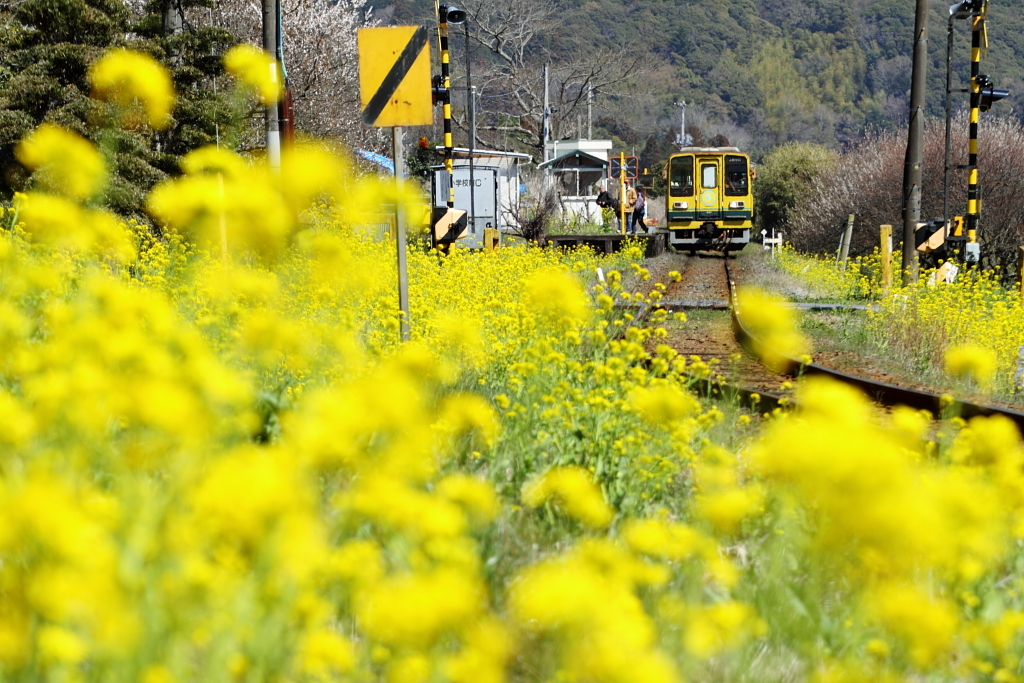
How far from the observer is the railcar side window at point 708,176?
28.5m

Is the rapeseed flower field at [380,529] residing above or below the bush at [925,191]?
below

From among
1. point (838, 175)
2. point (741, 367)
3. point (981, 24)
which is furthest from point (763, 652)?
point (838, 175)

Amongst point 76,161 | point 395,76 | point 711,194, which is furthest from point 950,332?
point 711,194

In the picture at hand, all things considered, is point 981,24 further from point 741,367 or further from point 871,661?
point 871,661

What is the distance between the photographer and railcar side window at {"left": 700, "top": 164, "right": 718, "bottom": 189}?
2845 cm

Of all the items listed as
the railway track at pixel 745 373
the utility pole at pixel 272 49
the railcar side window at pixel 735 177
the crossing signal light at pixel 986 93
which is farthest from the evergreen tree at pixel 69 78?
the railcar side window at pixel 735 177

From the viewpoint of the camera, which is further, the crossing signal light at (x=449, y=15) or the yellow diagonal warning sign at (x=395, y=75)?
the crossing signal light at (x=449, y=15)

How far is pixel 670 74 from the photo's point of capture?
13050 centimetres

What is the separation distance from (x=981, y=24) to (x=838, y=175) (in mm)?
17220

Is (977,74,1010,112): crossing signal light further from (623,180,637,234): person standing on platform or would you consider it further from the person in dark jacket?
the person in dark jacket

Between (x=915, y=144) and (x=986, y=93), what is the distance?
1.77 m

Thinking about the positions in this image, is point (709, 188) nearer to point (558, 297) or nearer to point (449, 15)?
point (449, 15)

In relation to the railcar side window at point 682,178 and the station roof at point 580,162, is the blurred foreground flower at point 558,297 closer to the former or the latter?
the railcar side window at point 682,178

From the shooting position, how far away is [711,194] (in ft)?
93.2
